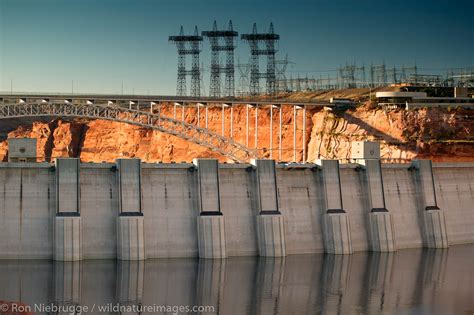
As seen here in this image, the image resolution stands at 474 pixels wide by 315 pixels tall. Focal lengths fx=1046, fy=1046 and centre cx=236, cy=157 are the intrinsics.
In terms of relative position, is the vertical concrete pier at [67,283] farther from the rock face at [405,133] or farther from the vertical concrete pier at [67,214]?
the rock face at [405,133]

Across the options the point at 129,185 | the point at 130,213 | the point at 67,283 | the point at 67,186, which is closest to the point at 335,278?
the point at 130,213

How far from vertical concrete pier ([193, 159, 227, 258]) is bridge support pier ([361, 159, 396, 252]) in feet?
36.3

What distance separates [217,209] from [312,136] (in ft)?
137

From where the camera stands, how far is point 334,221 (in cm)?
6700

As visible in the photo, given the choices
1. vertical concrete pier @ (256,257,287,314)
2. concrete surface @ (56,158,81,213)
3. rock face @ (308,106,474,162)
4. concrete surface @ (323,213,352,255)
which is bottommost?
vertical concrete pier @ (256,257,287,314)

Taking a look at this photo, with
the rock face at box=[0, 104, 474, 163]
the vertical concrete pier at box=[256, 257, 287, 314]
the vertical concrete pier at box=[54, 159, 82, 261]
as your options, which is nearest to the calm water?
the vertical concrete pier at box=[256, 257, 287, 314]

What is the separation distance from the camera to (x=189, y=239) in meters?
63.5

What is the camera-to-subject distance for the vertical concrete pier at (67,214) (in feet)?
195

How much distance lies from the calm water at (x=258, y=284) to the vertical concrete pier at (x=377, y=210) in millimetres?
2402

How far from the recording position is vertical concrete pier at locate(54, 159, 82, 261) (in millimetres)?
59500

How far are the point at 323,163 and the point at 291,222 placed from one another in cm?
489

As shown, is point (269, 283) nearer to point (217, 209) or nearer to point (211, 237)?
point (211, 237)

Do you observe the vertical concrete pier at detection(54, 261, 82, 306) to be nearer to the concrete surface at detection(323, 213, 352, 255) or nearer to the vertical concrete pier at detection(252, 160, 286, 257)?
the vertical concrete pier at detection(252, 160, 286, 257)

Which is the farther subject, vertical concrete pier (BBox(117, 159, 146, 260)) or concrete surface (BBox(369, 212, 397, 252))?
concrete surface (BBox(369, 212, 397, 252))
